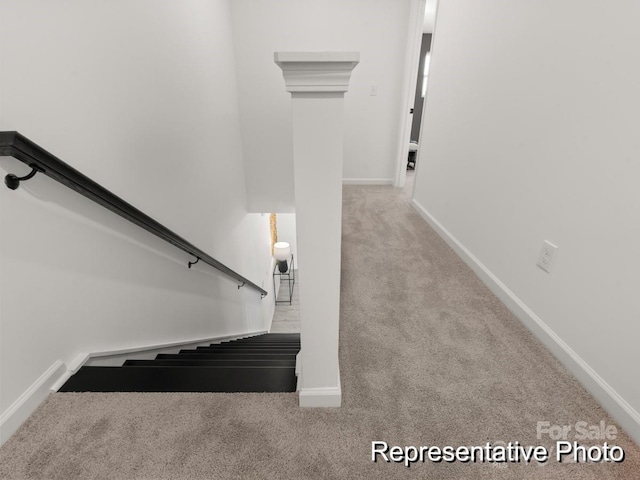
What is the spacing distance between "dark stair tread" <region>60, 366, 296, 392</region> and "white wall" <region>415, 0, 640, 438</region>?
4.08ft

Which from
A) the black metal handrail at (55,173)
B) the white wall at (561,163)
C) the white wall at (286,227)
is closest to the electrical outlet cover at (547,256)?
the white wall at (561,163)

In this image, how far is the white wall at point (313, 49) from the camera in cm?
324

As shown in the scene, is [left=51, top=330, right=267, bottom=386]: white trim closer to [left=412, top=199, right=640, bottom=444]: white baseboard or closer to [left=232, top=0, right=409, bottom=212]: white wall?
[left=412, top=199, right=640, bottom=444]: white baseboard

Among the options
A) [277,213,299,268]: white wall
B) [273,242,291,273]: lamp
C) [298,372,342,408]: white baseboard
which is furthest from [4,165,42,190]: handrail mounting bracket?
[277,213,299,268]: white wall

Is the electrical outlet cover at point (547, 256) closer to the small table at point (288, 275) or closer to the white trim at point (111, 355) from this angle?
the white trim at point (111, 355)

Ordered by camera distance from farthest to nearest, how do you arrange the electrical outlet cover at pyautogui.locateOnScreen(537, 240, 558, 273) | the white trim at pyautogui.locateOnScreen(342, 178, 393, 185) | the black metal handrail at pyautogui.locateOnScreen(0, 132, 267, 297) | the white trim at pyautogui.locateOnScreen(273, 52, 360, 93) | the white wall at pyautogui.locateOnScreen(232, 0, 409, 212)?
1. the white trim at pyautogui.locateOnScreen(342, 178, 393, 185)
2. the white wall at pyautogui.locateOnScreen(232, 0, 409, 212)
3. the electrical outlet cover at pyautogui.locateOnScreen(537, 240, 558, 273)
4. the black metal handrail at pyautogui.locateOnScreen(0, 132, 267, 297)
5. the white trim at pyautogui.locateOnScreen(273, 52, 360, 93)

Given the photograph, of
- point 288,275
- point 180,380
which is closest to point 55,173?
→ point 180,380

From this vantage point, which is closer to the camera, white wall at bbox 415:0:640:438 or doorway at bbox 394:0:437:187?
white wall at bbox 415:0:640:438

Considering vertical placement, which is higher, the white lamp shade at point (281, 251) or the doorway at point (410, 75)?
the doorway at point (410, 75)

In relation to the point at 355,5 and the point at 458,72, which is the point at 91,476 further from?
the point at 355,5

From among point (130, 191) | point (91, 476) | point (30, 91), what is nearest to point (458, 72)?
point (130, 191)

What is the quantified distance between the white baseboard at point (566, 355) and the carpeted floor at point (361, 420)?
0.12ft

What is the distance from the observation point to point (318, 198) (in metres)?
0.91

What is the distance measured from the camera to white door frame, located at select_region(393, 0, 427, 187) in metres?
3.30
